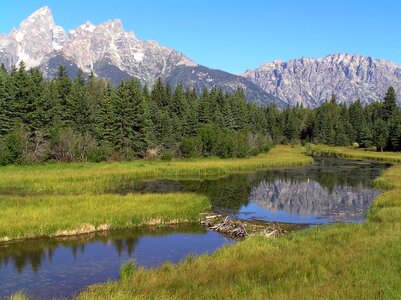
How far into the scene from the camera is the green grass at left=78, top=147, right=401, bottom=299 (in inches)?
556

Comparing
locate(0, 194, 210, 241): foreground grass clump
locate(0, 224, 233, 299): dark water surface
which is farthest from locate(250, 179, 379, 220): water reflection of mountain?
locate(0, 224, 233, 299): dark water surface

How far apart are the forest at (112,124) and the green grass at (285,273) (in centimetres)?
5490

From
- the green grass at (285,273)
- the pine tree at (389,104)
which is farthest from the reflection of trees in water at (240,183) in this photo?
the pine tree at (389,104)

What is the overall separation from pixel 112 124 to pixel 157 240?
67985mm

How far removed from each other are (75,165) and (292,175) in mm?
35103

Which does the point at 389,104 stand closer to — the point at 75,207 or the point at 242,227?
the point at 242,227

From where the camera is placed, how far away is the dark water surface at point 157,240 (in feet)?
67.8

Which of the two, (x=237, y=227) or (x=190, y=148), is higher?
(x=190, y=148)

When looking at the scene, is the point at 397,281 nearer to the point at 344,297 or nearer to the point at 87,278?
the point at 344,297

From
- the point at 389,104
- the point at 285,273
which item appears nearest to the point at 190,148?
the point at 285,273

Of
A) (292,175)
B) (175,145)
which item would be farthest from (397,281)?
(175,145)

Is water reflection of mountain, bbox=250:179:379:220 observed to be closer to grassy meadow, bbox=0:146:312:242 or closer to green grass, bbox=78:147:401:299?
grassy meadow, bbox=0:146:312:242

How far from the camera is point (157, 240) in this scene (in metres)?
28.2

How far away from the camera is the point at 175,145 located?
4021 inches
